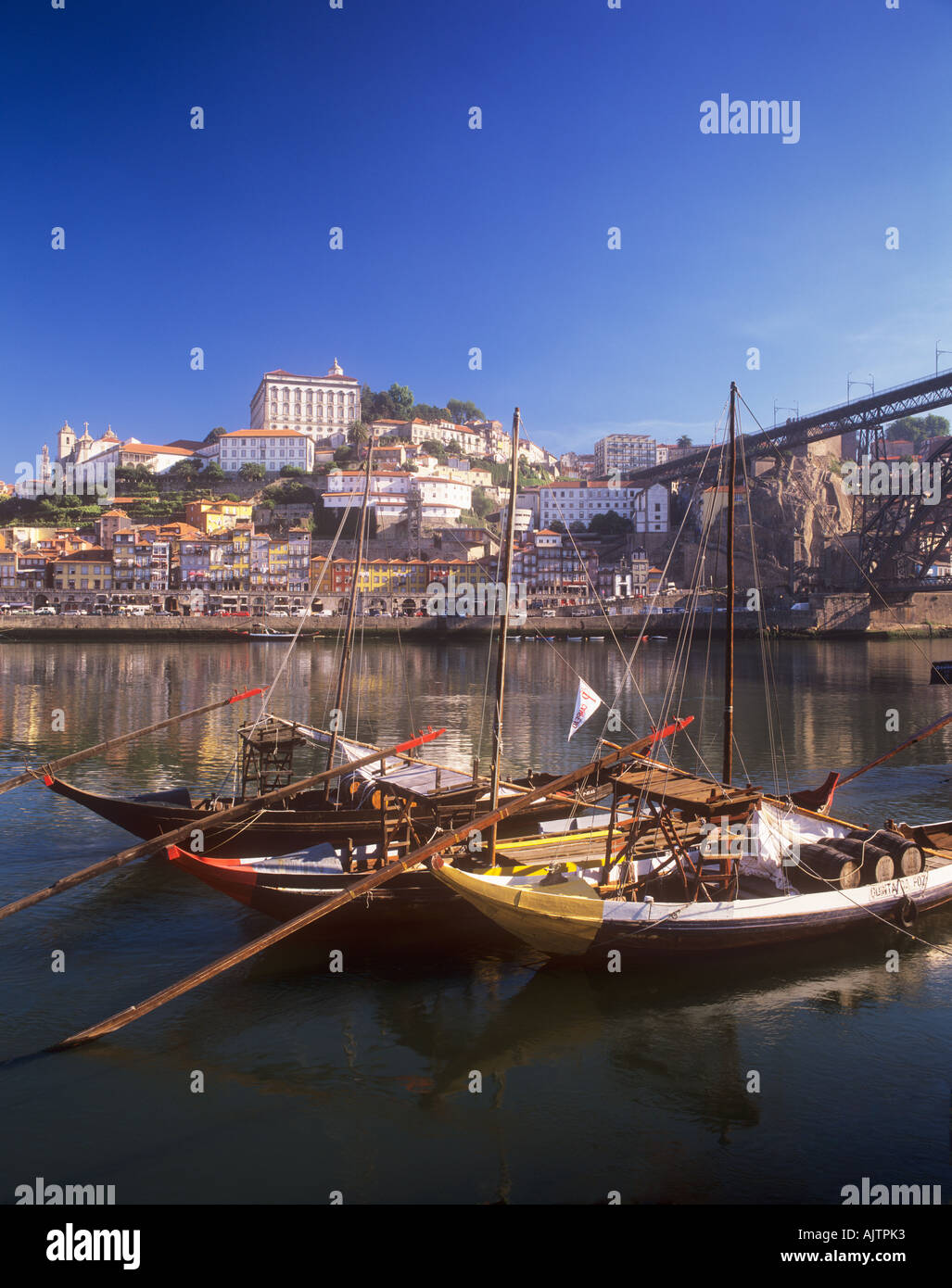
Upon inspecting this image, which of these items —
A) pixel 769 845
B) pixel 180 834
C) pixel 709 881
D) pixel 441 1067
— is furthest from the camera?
pixel 180 834

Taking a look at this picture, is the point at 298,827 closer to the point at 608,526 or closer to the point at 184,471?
the point at 608,526

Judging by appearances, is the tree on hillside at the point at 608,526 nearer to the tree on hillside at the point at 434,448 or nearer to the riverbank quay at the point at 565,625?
the riverbank quay at the point at 565,625

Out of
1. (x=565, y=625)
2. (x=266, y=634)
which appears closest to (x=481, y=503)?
(x=565, y=625)

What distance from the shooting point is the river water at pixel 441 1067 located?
6.81 meters

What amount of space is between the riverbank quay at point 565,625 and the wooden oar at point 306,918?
62515 mm

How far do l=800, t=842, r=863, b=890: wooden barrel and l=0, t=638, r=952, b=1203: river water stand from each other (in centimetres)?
96

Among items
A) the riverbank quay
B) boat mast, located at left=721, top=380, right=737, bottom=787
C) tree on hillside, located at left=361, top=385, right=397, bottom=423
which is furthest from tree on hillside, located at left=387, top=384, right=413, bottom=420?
boat mast, located at left=721, top=380, right=737, bottom=787

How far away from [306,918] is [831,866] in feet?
22.8

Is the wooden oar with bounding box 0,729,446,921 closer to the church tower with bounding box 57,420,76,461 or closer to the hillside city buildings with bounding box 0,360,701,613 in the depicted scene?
the hillside city buildings with bounding box 0,360,701,613

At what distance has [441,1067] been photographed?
829cm

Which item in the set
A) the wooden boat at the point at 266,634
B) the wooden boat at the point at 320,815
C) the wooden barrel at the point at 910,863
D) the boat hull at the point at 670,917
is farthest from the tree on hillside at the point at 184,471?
the wooden barrel at the point at 910,863

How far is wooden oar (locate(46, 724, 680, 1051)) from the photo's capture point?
7969 millimetres

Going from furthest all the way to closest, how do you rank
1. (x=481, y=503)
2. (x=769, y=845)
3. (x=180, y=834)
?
(x=481, y=503) → (x=180, y=834) → (x=769, y=845)
